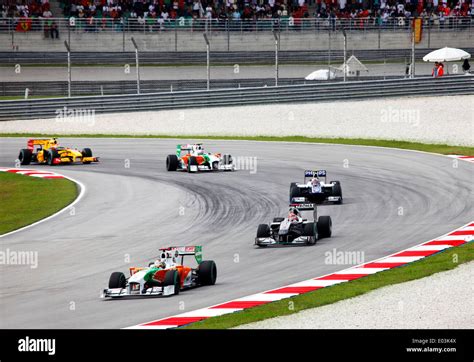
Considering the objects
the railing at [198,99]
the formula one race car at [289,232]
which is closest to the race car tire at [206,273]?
the formula one race car at [289,232]

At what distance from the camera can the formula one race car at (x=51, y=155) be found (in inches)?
1195

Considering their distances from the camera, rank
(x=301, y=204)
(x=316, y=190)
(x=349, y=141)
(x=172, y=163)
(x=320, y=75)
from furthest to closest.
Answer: (x=320, y=75)
(x=349, y=141)
(x=172, y=163)
(x=316, y=190)
(x=301, y=204)

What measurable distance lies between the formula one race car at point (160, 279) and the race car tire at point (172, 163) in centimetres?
1319

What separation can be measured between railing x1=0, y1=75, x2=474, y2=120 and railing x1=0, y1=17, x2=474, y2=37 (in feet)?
18.9

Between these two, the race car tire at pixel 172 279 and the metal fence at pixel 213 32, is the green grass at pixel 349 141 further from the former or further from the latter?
the race car tire at pixel 172 279

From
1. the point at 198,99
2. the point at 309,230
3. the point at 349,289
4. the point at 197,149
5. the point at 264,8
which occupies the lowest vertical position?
the point at 349,289

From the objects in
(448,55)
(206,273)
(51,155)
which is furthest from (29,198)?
(448,55)

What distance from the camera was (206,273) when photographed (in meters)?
15.0

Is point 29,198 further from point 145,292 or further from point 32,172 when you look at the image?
point 145,292

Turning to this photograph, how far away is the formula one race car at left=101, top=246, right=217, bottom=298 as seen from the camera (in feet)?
47.3

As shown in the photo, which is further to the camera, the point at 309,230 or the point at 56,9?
the point at 56,9

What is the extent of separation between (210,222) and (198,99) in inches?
746

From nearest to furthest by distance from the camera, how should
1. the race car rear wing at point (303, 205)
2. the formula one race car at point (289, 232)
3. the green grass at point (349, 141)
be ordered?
the formula one race car at point (289, 232), the race car rear wing at point (303, 205), the green grass at point (349, 141)

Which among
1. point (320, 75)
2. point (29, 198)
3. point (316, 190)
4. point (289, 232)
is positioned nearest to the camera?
point (289, 232)
